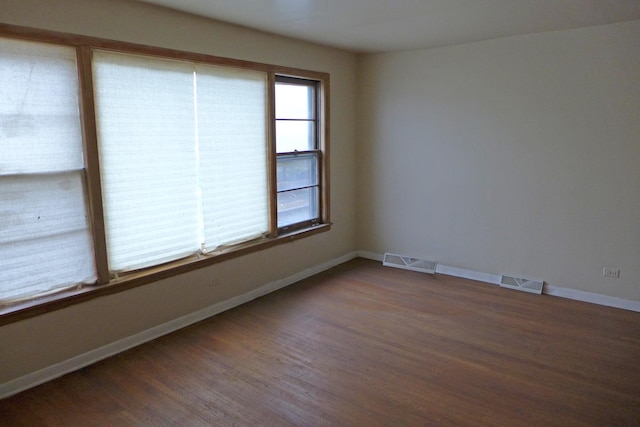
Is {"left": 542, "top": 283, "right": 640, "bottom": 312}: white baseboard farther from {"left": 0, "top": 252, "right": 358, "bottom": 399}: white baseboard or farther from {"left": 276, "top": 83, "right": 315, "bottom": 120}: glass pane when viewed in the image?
{"left": 276, "top": 83, "right": 315, "bottom": 120}: glass pane

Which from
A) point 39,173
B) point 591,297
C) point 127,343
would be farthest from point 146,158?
point 591,297

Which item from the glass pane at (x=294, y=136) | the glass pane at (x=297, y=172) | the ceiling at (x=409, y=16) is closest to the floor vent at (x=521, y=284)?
the glass pane at (x=297, y=172)

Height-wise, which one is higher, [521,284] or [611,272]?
[611,272]

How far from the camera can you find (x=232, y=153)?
3.92 meters

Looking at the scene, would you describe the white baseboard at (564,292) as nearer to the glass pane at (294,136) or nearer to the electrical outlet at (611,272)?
the electrical outlet at (611,272)

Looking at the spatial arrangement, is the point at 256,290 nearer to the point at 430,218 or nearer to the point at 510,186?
the point at 430,218

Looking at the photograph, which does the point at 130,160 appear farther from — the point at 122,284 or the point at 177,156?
A: the point at 122,284

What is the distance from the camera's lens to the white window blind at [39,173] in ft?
8.44

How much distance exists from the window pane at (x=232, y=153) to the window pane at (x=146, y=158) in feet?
0.41

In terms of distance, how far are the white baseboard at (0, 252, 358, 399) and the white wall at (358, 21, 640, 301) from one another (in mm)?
1732

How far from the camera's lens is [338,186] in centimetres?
527

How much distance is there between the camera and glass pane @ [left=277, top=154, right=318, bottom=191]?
14.9ft

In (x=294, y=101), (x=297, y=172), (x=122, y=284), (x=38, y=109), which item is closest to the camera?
(x=38, y=109)

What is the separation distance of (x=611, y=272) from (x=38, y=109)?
4.79m
